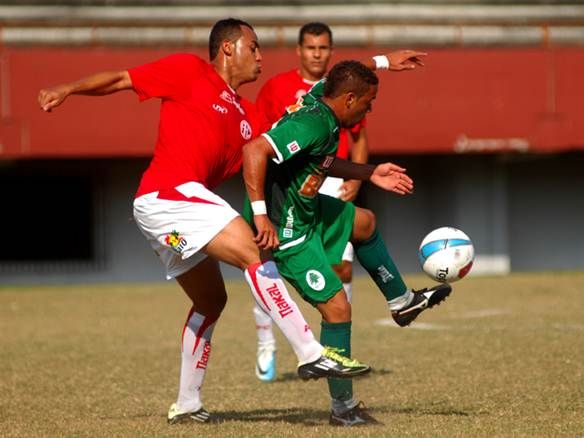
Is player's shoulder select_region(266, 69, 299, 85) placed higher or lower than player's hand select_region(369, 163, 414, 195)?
higher

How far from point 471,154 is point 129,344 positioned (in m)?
11.8

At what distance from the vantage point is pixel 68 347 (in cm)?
Result: 1187

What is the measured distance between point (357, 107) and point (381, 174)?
0.42 m

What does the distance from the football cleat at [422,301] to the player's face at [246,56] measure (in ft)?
5.25

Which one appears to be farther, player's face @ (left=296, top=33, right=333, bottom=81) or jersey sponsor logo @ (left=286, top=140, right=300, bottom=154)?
player's face @ (left=296, top=33, right=333, bottom=81)

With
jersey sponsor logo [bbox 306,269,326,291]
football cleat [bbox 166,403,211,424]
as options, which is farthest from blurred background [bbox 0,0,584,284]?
jersey sponsor logo [bbox 306,269,326,291]

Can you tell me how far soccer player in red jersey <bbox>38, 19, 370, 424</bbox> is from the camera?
260 inches

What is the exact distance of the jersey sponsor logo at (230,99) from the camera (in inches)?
280

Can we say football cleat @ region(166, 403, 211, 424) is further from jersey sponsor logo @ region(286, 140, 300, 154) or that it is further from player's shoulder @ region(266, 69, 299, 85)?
Result: player's shoulder @ region(266, 69, 299, 85)

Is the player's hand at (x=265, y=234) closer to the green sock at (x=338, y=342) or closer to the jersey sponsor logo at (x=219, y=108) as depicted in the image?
the green sock at (x=338, y=342)

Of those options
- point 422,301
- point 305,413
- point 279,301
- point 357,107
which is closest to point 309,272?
point 279,301

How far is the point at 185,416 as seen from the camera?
725 centimetres

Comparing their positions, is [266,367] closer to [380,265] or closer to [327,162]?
[380,265]

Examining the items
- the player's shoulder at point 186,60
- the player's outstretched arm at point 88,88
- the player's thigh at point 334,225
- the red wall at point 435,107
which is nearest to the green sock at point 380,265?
the player's thigh at point 334,225
